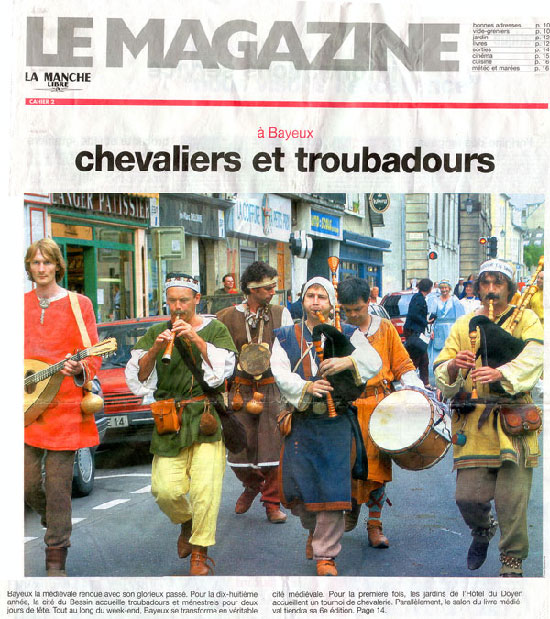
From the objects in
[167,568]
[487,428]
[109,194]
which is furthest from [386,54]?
[167,568]

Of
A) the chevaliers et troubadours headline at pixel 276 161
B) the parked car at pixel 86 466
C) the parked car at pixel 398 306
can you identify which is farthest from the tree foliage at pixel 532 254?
the parked car at pixel 86 466

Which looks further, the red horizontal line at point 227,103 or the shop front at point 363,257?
the shop front at point 363,257

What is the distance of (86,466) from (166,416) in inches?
16.8

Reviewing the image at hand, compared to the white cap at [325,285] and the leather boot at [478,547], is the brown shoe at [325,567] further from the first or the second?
the white cap at [325,285]

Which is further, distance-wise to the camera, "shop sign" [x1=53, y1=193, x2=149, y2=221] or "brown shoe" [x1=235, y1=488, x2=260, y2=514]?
"brown shoe" [x1=235, y1=488, x2=260, y2=514]

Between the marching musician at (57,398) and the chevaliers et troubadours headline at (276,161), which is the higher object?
the chevaliers et troubadours headline at (276,161)

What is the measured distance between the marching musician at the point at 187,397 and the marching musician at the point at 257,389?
0.07 meters

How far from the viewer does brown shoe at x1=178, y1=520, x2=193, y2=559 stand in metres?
4.49

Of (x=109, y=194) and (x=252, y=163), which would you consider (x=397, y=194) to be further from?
(x=109, y=194)

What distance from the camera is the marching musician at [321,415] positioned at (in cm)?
444

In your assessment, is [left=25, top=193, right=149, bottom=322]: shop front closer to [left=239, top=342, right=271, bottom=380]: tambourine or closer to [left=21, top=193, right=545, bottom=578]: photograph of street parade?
[left=21, top=193, right=545, bottom=578]: photograph of street parade

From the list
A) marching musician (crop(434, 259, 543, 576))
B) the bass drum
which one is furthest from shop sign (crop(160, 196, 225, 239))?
marching musician (crop(434, 259, 543, 576))

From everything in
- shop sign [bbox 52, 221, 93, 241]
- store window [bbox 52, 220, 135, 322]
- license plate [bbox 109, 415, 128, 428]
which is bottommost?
license plate [bbox 109, 415, 128, 428]

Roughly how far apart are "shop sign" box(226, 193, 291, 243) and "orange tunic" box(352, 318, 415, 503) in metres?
0.60
